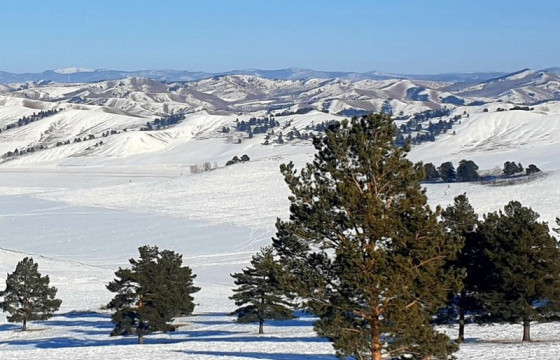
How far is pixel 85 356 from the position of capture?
3094 cm

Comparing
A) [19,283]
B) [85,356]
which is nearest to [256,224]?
[19,283]

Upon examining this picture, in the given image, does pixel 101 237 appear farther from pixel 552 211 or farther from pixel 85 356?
pixel 85 356

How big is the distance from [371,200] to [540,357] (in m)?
9.66

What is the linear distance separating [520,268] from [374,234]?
11444 millimetres

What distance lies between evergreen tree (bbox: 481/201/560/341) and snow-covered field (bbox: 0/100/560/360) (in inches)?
53.6

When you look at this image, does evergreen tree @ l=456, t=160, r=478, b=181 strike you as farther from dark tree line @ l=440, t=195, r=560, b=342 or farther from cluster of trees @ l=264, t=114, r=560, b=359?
cluster of trees @ l=264, t=114, r=560, b=359

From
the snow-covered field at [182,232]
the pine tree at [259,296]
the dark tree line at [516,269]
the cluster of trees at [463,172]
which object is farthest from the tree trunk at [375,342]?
the cluster of trees at [463,172]

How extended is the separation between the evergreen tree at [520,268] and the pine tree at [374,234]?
9.00 metres

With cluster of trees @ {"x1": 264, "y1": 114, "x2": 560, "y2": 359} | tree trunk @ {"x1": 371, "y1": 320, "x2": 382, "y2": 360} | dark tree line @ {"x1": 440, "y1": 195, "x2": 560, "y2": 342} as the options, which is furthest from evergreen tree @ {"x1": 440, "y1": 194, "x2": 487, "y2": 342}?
tree trunk @ {"x1": 371, "y1": 320, "x2": 382, "y2": 360}

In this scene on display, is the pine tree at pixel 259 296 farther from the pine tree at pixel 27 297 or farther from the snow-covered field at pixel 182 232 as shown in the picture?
the pine tree at pixel 27 297

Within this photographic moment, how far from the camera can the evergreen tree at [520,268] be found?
28906 mm

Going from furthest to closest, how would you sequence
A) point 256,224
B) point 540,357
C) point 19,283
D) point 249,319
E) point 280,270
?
point 256,224 → point 19,283 → point 249,319 → point 540,357 → point 280,270

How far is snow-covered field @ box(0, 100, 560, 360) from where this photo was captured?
3288 centimetres

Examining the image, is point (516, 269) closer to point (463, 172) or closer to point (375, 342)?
point (375, 342)
